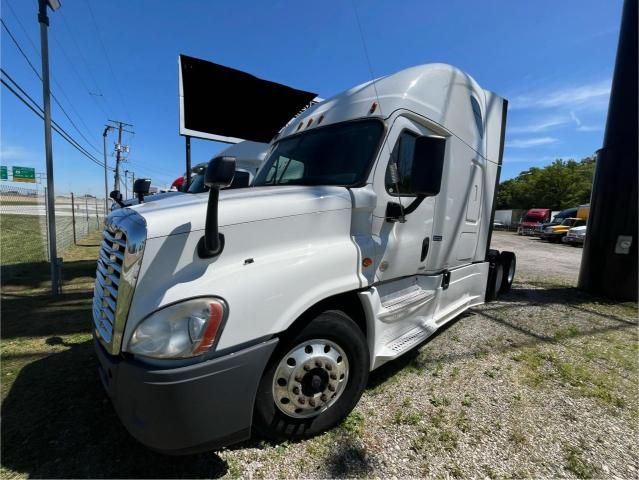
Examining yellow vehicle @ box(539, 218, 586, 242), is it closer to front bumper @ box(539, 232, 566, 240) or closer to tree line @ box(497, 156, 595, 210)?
front bumper @ box(539, 232, 566, 240)

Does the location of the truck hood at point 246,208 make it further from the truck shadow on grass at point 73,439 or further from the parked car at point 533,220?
the parked car at point 533,220

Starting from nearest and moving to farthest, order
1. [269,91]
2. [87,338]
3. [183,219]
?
[183,219] → [87,338] → [269,91]

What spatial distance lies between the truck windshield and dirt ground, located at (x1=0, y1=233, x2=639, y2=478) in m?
1.95

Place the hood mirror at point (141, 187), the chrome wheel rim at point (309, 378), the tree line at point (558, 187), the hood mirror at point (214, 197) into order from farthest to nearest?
1. the tree line at point (558, 187)
2. the hood mirror at point (141, 187)
3. the chrome wheel rim at point (309, 378)
4. the hood mirror at point (214, 197)

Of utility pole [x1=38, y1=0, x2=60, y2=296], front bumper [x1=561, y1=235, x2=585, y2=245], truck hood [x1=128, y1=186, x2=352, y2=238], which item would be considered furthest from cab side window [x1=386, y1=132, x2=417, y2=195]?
front bumper [x1=561, y1=235, x2=585, y2=245]

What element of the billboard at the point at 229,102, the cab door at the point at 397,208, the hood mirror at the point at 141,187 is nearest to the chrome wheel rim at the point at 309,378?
the cab door at the point at 397,208

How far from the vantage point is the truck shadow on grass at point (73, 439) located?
2.15 metres

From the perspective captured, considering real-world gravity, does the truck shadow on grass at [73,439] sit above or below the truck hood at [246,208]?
below

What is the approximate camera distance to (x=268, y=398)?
2.21 m

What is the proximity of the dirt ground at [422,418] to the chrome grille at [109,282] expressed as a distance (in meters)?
0.89

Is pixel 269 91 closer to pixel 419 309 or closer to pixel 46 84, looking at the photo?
pixel 46 84

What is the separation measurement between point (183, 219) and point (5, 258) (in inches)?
365

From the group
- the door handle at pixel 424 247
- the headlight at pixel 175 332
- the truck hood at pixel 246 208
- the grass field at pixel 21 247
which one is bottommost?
the grass field at pixel 21 247

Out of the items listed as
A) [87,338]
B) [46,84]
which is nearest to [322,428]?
[87,338]
